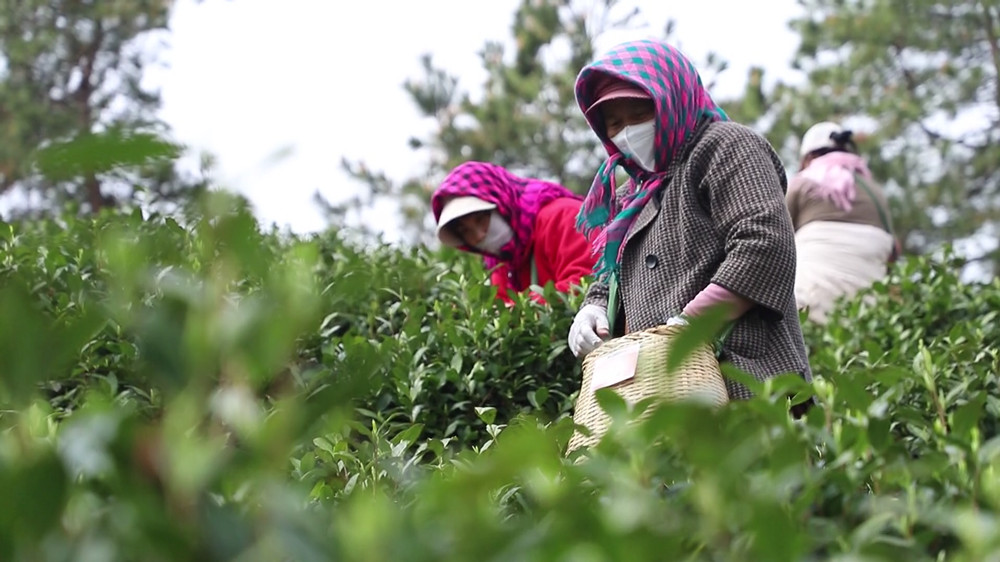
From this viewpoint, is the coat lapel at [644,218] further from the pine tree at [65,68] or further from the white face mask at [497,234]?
the pine tree at [65,68]

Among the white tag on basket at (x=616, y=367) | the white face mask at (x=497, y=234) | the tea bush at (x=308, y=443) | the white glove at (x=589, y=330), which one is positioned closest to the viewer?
the tea bush at (x=308, y=443)

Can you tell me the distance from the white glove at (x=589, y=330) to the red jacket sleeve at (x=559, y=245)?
79cm

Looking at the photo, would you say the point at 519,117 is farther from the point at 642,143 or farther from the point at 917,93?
the point at 642,143

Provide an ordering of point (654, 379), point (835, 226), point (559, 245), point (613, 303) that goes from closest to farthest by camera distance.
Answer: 1. point (654, 379)
2. point (613, 303)
3. point (559, 245)
4. point (835, 226)

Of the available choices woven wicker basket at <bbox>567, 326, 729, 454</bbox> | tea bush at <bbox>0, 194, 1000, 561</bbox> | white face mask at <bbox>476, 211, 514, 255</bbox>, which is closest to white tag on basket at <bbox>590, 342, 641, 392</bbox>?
woven wicker basket at <bbox>567, 326, 729, 454</bbox>

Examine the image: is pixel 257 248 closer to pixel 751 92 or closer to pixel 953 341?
pixel 953 341

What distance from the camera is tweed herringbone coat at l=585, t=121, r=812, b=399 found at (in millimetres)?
2562

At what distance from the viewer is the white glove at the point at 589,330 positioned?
2875 millimetres

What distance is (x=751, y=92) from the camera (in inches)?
545

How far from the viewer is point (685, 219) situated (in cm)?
272

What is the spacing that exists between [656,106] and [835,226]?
2.98m

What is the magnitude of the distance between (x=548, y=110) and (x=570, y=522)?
44.3ft

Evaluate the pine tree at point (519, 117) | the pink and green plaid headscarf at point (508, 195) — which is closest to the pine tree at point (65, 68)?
the pine tree at point (519, 117)

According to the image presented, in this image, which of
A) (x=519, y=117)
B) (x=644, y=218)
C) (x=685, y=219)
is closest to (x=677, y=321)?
(x=685, y=219)
